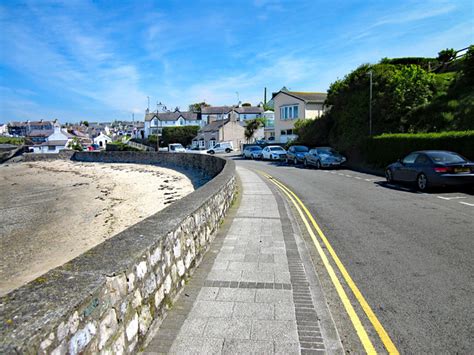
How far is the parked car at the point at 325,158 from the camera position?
2694cm

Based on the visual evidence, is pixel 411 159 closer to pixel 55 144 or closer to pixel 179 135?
pixel 179 135

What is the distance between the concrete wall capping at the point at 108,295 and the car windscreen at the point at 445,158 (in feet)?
41.6

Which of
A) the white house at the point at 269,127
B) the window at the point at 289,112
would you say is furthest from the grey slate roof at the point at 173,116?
the window at the point at 289,112

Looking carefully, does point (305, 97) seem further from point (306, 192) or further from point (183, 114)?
point (183, 114)

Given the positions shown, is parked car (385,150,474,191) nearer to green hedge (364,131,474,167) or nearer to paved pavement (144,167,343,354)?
green hedge (364,131,474,167)

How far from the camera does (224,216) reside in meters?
9.95

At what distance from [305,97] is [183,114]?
6884cm

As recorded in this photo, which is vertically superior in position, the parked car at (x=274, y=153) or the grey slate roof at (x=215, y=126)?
the grey slate roof at (x=215, y=126)

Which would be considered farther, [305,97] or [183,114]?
[183,114]

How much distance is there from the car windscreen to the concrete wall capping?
12.7m

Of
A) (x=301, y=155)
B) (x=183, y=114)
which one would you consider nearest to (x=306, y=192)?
(x=301, y=155)

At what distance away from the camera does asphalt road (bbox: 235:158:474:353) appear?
413cm

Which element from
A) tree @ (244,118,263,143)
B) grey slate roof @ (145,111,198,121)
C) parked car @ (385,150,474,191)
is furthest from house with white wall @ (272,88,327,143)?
grey slate roof @ (145,111,198,121)

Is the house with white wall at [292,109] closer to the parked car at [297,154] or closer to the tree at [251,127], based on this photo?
the parked car at [297,154]
